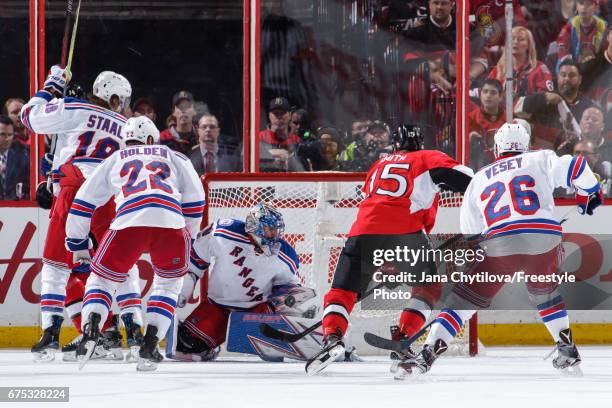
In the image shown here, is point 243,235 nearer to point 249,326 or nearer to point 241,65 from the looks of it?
point 249,326

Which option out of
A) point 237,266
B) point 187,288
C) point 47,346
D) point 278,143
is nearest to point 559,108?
point 278,143

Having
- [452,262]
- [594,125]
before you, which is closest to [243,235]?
[452,262]

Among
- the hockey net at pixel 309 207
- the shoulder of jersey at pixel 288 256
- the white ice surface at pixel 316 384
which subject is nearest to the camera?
the white ice surface at pixel 316 384

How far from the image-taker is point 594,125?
7637 mm

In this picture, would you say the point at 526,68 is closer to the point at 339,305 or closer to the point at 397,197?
the point at 397,197

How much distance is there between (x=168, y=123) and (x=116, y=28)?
0.61m

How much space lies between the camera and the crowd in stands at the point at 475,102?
753cm

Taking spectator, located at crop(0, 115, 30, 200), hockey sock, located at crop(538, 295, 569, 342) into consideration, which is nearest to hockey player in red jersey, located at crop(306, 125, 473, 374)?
hockey sock, located at crop(538, 295, 569, 342)

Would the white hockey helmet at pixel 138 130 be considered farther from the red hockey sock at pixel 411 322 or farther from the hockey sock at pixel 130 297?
the red hockey sock at pixel 411 322

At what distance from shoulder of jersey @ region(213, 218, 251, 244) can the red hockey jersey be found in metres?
0.92

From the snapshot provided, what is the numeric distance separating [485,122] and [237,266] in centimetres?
193

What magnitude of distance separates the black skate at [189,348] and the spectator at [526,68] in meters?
2.45

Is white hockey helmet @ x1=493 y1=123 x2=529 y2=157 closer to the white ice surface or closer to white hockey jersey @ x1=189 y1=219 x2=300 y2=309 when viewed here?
the white ice surface

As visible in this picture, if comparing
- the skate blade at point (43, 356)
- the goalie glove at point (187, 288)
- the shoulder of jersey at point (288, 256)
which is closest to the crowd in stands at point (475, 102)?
the shoulder of jersey at point (288, 256)
